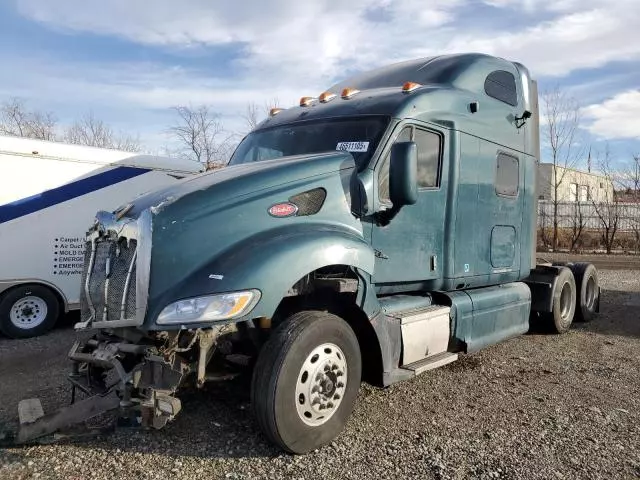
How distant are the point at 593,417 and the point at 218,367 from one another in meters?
3.21

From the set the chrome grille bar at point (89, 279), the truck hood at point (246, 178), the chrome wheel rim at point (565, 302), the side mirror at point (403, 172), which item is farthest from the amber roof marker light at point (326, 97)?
the chrome wheel rim at point (565, 302)

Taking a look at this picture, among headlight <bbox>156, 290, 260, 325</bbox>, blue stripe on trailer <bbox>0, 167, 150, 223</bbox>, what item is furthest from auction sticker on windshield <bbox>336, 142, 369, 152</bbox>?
blue stripe on trailer <bbox>0, 167, 150, 223</bbox>

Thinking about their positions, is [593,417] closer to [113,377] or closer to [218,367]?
[218,367]

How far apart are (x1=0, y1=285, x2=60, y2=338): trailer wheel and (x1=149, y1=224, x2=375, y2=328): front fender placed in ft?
19.8

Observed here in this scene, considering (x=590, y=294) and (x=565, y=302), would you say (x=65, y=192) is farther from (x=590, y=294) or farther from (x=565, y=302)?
(x=590, y=294)

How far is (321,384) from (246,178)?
5.37 ft

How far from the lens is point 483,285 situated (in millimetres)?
6758

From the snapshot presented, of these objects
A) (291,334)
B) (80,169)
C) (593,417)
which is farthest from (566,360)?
(80,169)

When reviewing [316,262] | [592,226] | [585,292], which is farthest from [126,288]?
[592,226]

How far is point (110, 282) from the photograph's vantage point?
4.30m

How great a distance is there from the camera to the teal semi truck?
3865 millimetres

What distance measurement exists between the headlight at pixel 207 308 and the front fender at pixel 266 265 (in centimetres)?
4

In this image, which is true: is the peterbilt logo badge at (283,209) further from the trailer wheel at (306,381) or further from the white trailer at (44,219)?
the white trailer at (44,219)

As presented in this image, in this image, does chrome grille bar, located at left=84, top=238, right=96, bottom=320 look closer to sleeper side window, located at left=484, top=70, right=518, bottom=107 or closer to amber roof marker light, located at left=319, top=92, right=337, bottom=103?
amber roof marker light, located at left=319, top=92, right=337, bottom=103
